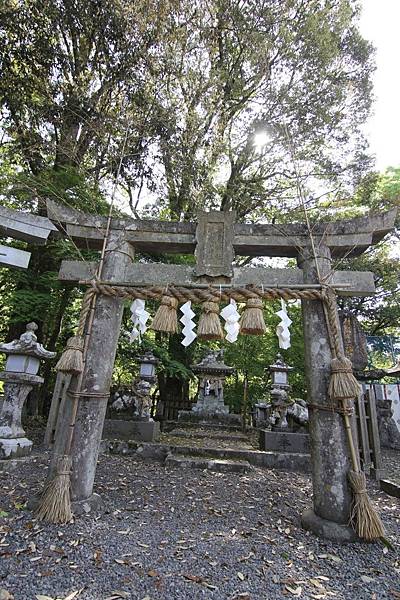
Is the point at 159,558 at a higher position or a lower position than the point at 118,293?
lower

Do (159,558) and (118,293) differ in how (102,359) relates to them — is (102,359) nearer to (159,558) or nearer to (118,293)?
(118,293)

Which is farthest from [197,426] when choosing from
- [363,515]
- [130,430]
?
[363,515]

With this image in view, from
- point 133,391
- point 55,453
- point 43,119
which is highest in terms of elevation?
point 43,119

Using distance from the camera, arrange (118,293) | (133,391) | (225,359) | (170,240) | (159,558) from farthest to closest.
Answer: (225,359) → (133,391) → (170,240) → (118,293) → (159,558)

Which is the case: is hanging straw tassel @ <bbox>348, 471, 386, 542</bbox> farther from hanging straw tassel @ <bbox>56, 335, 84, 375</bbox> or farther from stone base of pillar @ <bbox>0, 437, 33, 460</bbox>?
stone base of pillar @ <bbox>0, 437, 33, 460</bbox>

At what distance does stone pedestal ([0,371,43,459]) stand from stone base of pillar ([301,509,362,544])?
15.5 feet

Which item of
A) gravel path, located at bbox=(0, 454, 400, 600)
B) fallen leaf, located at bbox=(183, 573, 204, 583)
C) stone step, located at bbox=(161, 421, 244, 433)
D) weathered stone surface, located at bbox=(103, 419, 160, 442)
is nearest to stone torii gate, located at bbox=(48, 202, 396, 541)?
gravel path, located at bbox=(0, 454, 400, 600)

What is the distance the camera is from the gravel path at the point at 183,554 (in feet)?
7.59

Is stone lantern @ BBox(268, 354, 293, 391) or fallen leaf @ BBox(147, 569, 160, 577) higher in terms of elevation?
stone lantern @ BBox(268, 354, 293, 391)

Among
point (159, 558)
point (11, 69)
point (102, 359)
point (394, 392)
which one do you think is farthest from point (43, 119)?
point (394, 392)

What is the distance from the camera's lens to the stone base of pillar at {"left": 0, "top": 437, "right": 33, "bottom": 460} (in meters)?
5.34

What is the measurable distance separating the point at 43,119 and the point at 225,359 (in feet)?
32.9

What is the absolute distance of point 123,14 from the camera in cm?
864

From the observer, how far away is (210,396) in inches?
438
